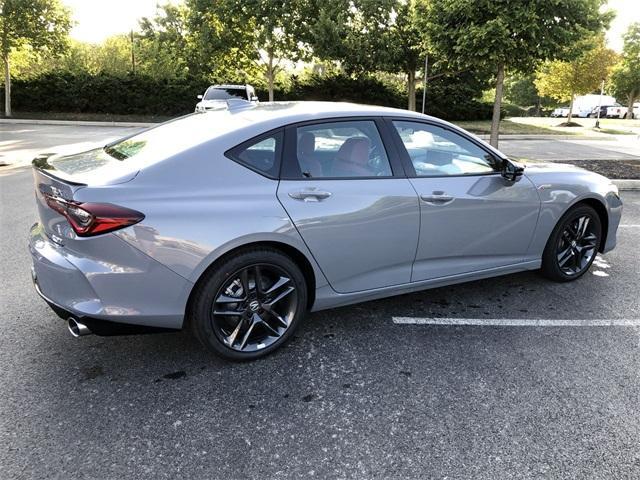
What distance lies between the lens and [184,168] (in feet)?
Result: 9.80

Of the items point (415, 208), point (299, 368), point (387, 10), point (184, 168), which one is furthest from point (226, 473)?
point (387, 10)

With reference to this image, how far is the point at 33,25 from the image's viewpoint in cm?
2403

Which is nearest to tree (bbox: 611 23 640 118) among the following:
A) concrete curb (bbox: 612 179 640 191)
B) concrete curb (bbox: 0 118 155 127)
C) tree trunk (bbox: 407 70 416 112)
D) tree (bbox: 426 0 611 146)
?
tree trunk (bbox: 407 70 416 112)

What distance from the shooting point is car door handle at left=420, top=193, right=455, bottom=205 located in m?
3.62

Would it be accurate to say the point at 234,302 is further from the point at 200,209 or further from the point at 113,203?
the point at 113,203

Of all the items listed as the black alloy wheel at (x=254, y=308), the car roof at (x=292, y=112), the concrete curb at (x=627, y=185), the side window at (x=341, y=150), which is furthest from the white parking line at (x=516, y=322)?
the concrete curb at (x=627, y=185)

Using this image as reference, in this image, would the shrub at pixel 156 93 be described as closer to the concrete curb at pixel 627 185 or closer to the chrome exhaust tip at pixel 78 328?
the concrete curb at pixel 627 185

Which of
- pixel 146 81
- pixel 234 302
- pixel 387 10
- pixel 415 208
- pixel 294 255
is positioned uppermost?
pixel 387 10

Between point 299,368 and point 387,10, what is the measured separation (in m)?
23.1

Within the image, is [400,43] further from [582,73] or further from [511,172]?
[511,172]

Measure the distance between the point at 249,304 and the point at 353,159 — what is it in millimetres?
1165

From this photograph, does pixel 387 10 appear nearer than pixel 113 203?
No

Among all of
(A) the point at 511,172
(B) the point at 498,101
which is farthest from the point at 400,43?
(A) the point at 511,172

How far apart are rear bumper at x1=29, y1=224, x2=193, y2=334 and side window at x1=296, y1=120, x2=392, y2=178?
107 centimetres
